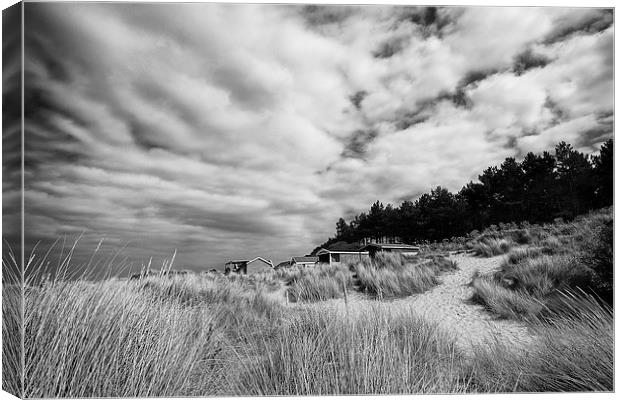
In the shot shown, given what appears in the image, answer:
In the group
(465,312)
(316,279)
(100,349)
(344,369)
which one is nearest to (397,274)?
(465,312)

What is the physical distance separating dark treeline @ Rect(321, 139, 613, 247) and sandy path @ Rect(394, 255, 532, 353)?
728mm

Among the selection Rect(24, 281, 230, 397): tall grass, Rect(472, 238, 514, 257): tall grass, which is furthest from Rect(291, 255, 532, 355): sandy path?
Rect(24, 281, 230, 397): tall grass

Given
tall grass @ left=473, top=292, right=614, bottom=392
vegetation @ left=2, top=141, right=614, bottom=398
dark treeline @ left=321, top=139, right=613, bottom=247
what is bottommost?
tall grass @ left=473, top=292, right=614, bottom=392

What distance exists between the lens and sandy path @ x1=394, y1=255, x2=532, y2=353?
11.3 ft

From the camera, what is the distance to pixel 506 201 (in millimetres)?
4793

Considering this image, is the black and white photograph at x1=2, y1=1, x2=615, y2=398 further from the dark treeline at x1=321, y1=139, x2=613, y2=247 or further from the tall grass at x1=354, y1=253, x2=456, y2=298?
the tall grass at x1=354, y1=253, x2=456, y2=298

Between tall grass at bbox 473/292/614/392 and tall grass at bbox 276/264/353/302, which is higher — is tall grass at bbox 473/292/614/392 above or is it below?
below

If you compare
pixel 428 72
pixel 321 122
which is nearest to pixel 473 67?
pixel 428 72

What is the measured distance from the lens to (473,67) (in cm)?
323

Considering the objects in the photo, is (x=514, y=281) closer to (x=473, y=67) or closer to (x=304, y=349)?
(x=473, y=67)

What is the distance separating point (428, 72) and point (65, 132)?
2.95 meters

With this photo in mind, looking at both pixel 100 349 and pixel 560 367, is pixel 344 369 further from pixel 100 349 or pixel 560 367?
pixel 560 367

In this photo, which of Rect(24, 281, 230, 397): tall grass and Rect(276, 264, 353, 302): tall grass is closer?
Rect(24, 281, 230, 397): tall grass

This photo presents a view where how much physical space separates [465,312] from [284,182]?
102 inches
